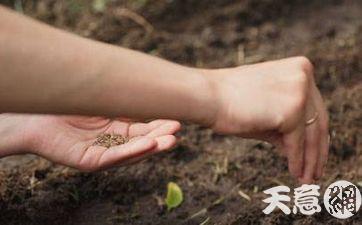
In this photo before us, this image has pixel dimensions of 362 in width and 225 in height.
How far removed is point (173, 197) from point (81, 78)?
2.03 ft

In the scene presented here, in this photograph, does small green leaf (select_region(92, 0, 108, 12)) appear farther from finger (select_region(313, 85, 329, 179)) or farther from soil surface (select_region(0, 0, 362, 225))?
finger (select_region(313, 85, 329, 179))

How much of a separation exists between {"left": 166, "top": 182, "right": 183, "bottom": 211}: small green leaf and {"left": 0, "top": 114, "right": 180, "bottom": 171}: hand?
249 mm

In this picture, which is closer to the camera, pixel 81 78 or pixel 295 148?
pixel 81 78

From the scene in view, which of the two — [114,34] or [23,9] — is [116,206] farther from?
[23,9]

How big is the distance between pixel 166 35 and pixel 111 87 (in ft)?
3.76

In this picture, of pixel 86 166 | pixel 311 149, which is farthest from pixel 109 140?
pixel 311 149

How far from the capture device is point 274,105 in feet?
3.92

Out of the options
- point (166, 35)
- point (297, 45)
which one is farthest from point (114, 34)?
point (297, 45)

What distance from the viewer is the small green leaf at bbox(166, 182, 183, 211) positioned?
1.57 m

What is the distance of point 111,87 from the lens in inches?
41.6

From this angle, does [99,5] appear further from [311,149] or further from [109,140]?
[311,149]

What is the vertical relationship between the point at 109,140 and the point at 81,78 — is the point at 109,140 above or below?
below

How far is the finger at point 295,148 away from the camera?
124cm

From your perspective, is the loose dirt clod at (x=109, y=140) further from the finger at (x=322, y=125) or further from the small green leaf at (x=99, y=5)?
the small green leaf at (x=99, y=5)
